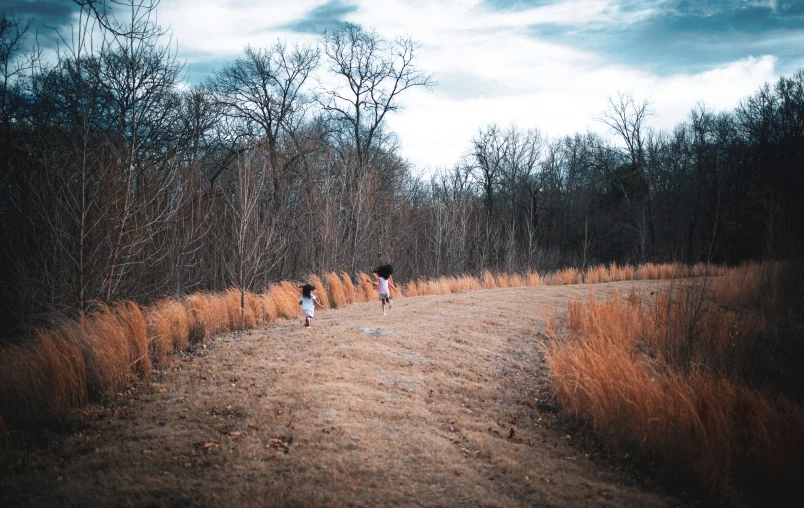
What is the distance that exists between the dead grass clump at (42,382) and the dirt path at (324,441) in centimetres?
41

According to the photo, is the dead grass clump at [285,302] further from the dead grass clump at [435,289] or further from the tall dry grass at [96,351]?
the dead grass clump at [435,289]

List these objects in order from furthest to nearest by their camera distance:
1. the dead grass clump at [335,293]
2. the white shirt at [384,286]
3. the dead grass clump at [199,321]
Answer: the dead grass clump at [335,293]
the white shirt at [384,286]
the dead grass clump at [199,321]

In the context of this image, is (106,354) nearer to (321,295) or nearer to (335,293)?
(321,295)

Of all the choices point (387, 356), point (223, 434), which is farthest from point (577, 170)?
point (223, 434)

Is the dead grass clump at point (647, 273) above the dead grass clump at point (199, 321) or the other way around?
the other way around

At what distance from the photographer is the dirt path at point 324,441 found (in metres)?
3.16

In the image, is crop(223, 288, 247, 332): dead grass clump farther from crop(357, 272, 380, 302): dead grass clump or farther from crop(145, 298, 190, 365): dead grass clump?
crop(357, 272, 380, 302): dead grass clump

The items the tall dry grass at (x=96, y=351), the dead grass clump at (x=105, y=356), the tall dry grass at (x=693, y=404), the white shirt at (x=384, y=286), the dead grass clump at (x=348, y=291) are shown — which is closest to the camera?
the tall dry grass at (x=693, y=404)

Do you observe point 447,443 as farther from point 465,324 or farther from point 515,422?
point 465,324

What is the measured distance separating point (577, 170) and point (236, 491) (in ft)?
136

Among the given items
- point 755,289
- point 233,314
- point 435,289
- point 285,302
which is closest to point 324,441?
point 233,314

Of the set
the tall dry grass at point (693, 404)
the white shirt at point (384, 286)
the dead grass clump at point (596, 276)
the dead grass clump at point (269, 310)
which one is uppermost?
the white shirt at point (384, 286)

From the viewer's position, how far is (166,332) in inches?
243

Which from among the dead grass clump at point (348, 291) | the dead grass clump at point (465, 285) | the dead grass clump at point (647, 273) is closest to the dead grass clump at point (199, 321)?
the dead grass clump at point (348, 291)
